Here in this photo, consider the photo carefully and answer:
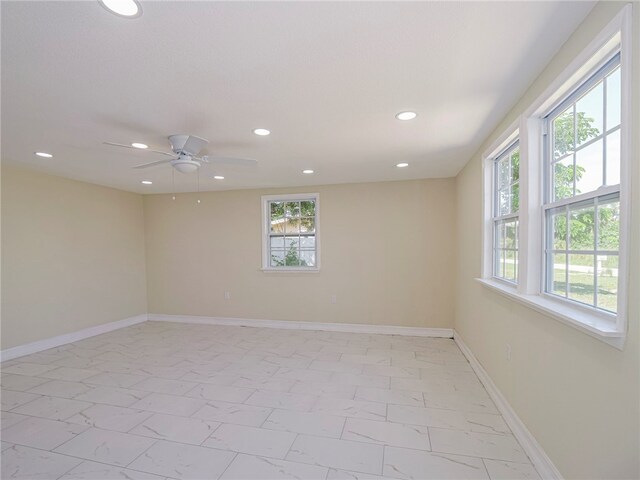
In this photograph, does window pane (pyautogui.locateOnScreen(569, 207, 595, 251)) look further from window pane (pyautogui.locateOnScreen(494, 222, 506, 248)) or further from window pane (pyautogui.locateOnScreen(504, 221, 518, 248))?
window pane (pyautogui.locateOnScreen(494, 222, 506, 248))

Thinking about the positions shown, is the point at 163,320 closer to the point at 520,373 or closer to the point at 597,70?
the point at 520,373

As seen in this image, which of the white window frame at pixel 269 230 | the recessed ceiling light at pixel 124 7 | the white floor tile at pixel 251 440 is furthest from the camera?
the white window frame at pixel 269 230

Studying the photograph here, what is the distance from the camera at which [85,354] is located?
4.02m

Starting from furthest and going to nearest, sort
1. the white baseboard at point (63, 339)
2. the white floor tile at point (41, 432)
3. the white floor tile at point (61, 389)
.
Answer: the white baseboard at point (63, 339) → the white floor tile at point (61, 389) → the white floor tile at point (41, 432)

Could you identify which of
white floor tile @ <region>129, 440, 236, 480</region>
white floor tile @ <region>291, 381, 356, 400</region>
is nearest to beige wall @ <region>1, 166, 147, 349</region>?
white floor tile @ <region>129, 440, 236, 480</region>

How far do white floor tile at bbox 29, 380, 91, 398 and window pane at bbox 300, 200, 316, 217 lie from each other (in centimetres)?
362

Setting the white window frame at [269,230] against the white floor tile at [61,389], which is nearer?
the white floor tile at [61,389]

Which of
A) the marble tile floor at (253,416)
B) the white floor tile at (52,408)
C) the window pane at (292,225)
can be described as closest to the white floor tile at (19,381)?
the marble tile floor at (253,416)

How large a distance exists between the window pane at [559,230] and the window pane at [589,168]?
22 centimetres

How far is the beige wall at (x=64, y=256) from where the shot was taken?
3.91 meters

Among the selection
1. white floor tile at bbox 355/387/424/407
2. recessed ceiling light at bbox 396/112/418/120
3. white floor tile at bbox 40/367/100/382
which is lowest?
white floor tile at bbox 40/367/100/382

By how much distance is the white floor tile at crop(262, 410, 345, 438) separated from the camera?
2.31m

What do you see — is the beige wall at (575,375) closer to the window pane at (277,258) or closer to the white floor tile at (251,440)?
the white floor tile at (251,440)

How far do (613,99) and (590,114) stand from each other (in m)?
0.20
